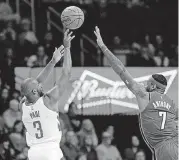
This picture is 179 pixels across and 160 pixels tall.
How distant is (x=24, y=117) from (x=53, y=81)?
723 cm

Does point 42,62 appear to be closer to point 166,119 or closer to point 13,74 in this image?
point 13,74

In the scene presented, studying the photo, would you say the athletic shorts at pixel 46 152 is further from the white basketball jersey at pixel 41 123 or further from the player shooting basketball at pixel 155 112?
the player shooting basketball at pixel 155 112

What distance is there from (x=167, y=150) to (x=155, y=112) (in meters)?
0.61

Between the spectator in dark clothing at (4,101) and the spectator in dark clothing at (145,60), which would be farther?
the spectator in dark clothing at (145,60)

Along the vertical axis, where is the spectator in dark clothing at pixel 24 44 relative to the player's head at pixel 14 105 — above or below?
above

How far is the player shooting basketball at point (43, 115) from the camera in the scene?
30.8 ft

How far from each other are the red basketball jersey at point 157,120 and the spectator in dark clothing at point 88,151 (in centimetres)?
534

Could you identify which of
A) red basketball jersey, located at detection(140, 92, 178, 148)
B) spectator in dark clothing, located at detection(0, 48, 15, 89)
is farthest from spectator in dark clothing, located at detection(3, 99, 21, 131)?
red basketball jersey, located at detection(140, 92, 178, 148)

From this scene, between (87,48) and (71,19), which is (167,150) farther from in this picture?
(87,48)

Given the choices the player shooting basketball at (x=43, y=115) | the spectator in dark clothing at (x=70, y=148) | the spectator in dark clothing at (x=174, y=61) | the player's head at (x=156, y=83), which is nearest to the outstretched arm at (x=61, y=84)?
the player shooting basketball at (x=43, y=115)

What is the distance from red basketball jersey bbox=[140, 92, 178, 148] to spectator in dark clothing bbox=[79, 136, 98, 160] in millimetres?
5339

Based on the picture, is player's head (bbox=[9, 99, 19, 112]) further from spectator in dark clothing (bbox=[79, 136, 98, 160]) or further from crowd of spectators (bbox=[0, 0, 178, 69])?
spectator in dark clothing (bbox=[79, 136, 98, 160])

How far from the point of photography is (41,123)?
954 cm

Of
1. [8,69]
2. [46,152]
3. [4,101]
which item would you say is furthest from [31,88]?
[8,69]
